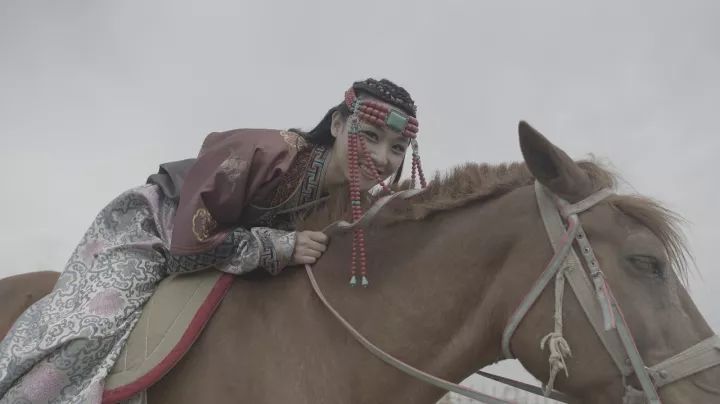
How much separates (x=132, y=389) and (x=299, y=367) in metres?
0.65

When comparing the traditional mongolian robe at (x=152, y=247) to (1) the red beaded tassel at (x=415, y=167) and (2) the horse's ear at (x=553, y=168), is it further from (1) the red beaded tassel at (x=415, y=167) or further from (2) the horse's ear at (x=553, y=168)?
(2) the horse's ear at (x=553, y=168)

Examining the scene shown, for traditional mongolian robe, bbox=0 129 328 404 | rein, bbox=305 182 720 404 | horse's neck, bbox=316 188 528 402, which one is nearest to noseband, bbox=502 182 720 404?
rein, bbox=305 182 720 404

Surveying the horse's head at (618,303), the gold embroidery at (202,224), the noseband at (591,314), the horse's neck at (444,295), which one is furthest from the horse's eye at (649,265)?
the gold embroidery at (202,224)

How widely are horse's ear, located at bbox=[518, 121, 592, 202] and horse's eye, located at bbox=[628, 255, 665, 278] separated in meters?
0.30

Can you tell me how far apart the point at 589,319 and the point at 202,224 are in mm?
1597

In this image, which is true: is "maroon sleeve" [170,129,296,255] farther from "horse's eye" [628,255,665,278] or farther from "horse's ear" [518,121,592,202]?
"horse's eye" [628,255,665,278]

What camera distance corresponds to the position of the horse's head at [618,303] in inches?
71.1

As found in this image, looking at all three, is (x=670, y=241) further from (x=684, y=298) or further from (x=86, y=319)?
(x=86, y=319)

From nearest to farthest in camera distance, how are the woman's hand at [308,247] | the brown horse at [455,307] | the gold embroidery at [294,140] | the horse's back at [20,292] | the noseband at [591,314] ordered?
the noseband at [591,314]
the brown horse at [455,307]
the woman's hand at [308,247]
the gold embroidery at [294,140]
the horse's back at [20,292]

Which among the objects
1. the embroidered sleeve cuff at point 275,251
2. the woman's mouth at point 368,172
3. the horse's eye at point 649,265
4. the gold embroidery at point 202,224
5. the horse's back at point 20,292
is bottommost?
the horse's back at point 20,292

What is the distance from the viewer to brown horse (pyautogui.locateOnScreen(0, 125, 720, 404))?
1.88 m

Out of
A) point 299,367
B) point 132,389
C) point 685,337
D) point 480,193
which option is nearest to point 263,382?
point 299,367

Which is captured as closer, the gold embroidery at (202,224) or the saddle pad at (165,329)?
the saddle pad at (165,329)

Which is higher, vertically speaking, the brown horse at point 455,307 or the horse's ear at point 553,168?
the horse's ear at point 553,168
